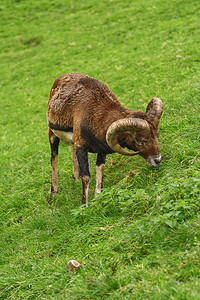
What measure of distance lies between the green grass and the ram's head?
15.9 inches

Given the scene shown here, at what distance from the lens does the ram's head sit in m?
7.03

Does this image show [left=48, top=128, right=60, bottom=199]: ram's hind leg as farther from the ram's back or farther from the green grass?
the ram's back

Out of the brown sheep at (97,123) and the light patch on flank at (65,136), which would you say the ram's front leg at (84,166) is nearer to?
the brown sheep at (97,123)

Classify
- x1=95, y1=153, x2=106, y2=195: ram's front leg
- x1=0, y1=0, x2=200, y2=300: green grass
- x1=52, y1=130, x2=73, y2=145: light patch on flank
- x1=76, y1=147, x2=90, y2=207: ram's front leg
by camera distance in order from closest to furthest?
x1=0, y1=0, x2=200, y2=300: green grass
x1=76, y1=147, x2=90, y2=207: ram's front leg
x1=95, y1=153, x2=106, y2=195: ram's front leg
x1=52, y1=130, x2=73, y2=145: light patch on flank

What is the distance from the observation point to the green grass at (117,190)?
17.2 feet

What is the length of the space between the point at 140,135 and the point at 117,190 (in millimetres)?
1069

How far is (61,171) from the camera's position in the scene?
10.5 meters

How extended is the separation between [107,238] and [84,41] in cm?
1738

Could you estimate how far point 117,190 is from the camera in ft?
23.8

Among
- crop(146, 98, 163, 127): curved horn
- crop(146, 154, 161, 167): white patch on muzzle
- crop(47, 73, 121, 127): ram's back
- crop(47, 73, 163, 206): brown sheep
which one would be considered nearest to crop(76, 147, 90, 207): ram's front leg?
crop(47, 73, 163, 206): brown sheep

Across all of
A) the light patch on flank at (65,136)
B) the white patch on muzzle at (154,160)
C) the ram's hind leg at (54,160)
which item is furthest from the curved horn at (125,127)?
the ram's hind leg at (54,160)

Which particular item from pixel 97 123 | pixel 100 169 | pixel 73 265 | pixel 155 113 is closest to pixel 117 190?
pixel 100 169

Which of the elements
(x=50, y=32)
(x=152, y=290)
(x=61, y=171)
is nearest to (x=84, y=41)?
(x=50, y=32)

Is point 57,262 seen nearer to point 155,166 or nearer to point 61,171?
point 155,166
